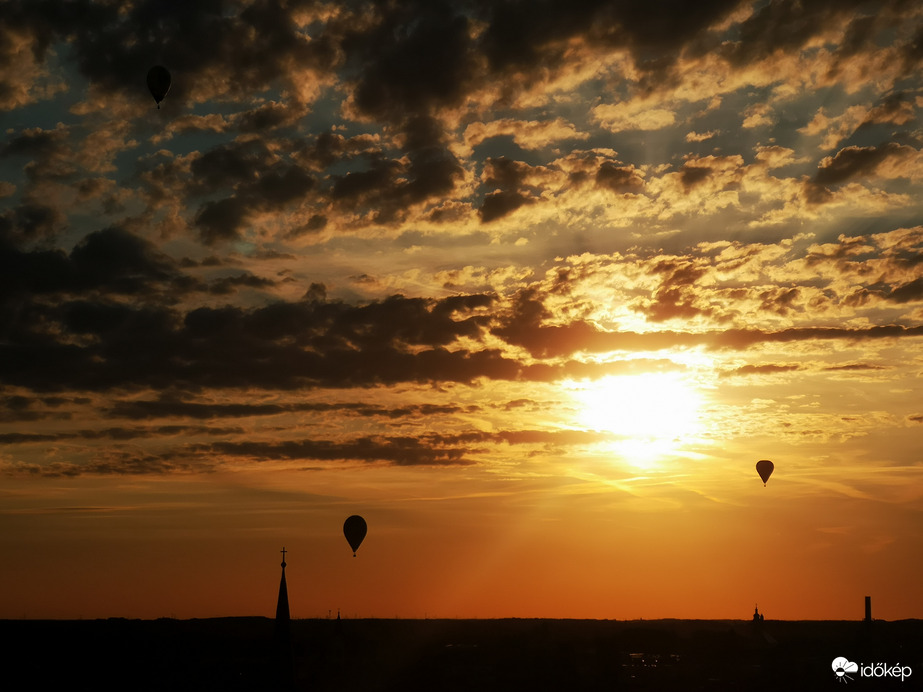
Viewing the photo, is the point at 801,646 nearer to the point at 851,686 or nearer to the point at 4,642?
the point at 851,686

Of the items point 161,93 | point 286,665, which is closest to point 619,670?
point 286,665

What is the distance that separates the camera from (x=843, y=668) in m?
103

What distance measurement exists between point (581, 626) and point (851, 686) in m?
107

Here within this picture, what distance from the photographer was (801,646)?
410 ft

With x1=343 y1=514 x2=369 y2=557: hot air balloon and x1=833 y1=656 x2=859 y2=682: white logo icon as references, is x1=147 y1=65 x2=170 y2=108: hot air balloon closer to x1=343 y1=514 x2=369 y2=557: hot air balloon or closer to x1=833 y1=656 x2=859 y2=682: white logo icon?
x1=343 y1=514 x2=369 y2=557: hot air balloon

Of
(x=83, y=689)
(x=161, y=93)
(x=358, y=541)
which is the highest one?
(x=161, y=93)

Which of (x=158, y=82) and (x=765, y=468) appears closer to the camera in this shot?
(x=158, y=82)

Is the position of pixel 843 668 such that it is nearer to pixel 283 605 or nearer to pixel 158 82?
pixel 283 605

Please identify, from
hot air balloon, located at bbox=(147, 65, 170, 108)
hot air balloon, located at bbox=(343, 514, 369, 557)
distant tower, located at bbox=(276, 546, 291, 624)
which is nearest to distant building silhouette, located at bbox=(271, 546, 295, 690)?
distant tower, located at bbox=(276, 546, 291, 624)

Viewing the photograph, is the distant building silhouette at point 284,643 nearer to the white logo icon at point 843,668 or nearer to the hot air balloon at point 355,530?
the hot air balloon at point 355,530

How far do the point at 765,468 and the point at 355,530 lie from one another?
44.1 meters

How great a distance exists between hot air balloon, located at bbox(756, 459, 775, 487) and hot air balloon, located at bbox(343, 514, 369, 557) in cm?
4226

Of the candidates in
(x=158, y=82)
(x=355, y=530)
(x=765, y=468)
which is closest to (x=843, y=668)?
(x=765, y=468)

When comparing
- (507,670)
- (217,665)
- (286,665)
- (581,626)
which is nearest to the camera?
(286,665)
